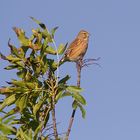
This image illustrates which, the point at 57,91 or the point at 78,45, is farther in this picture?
the point at 78,45

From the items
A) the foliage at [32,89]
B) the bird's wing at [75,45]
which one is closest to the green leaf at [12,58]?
the foliage at [32,89]

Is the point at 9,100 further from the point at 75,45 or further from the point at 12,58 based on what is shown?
the point at 75,45

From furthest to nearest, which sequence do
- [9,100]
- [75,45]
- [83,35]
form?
[83,35] < [75,45] < [9,100]

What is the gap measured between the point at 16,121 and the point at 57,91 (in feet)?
1.62

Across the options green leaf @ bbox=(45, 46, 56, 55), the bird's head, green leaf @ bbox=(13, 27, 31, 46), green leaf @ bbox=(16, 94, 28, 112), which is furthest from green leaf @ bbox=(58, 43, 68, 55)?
the bird's head

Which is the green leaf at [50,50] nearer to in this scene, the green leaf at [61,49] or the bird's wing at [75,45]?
the green leaf at [61,49]

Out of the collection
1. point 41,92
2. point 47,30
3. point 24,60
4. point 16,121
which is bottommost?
point 16,121

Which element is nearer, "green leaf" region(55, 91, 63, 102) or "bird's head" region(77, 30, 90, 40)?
"green leaf" region(55, 91, 63, 102)

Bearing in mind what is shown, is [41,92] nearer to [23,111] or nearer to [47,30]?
[23,111]

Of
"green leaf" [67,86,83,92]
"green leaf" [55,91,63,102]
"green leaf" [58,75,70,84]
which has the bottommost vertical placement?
"green leaf" [55,91,63,102]

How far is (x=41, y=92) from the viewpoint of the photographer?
389 cm

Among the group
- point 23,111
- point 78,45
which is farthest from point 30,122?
point 78,45

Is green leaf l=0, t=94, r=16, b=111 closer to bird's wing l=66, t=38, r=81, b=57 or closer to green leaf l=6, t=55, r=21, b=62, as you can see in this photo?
green leaf l=6, t=55, r=21, b=62

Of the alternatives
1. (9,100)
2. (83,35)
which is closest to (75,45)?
(83,35)
